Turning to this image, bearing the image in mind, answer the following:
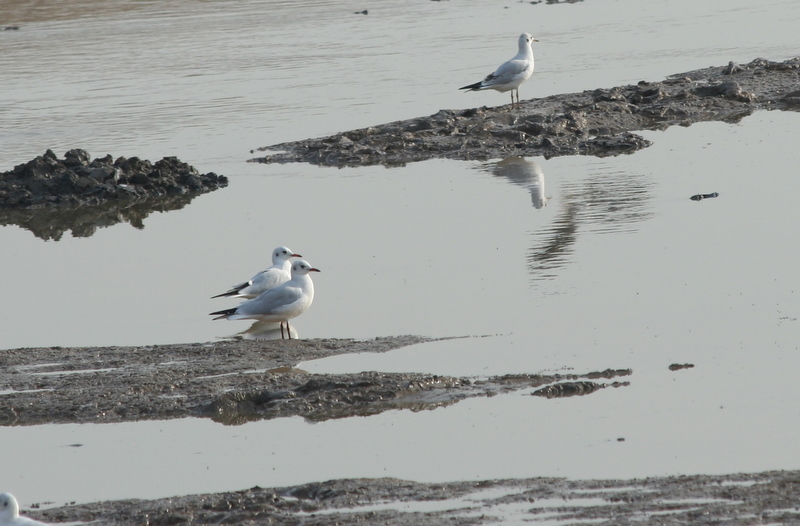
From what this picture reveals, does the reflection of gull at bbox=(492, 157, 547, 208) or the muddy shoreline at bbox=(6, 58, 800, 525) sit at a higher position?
the reflection of gull at bbox=(492, 157, 547, 208)

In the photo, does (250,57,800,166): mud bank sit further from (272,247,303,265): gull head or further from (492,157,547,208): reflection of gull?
(272,247,303,265): gull head

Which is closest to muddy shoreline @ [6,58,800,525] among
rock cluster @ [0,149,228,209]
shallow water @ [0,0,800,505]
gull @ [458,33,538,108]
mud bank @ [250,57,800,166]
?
shallow water @ [0,0,800,505]

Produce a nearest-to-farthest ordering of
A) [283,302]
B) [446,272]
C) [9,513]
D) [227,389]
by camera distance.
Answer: [9,513], [227,389], [283,302], [446,272]

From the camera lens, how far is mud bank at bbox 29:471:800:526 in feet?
18.1

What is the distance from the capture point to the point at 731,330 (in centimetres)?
867

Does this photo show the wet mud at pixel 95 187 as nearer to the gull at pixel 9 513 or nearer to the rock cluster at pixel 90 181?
the rock cluster at pixel 90 181

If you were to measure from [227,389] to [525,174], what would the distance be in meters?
7.99

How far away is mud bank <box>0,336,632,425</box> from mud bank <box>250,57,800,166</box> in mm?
8498

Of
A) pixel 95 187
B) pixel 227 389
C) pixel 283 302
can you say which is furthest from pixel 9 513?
pixel 95 187

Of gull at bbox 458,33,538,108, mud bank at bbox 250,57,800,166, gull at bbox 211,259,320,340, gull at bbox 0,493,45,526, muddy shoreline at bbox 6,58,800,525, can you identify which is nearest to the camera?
gull at bbox 0,493,45,526

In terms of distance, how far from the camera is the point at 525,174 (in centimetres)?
1520

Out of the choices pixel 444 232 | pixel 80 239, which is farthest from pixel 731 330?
pixel 80 239

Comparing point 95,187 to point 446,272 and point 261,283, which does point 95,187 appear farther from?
point 446,272

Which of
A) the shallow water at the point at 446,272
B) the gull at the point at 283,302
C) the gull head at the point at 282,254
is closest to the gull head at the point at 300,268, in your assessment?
the gull at the point at 283,302
